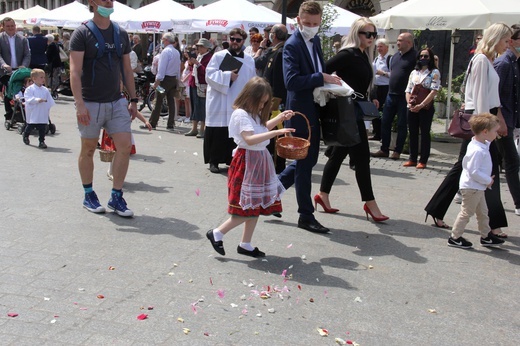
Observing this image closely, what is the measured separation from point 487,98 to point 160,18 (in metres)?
13.2

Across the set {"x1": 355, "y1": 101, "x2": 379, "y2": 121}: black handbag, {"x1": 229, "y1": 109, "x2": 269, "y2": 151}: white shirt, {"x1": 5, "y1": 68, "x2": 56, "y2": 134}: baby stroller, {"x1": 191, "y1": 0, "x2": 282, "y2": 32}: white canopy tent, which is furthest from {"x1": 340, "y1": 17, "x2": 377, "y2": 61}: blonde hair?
{"x1": 191, "y1": 0, "x2": 282, "y2": 32}: white canopy tent

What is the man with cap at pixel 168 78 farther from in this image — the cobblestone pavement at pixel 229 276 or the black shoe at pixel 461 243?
the black shoe at pixel 461 243

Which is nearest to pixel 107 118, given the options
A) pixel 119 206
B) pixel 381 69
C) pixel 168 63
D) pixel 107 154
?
pixel 119 206

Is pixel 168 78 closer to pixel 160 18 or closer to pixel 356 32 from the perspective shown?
pixel 160 18

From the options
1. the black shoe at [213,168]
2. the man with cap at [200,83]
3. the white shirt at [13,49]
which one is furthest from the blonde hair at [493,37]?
the white shirt at [13,49]

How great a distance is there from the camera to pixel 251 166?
17.1 feet

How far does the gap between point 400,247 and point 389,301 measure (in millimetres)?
1393

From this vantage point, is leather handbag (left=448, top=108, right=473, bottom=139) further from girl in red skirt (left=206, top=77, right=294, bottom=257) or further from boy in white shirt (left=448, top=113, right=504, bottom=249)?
girl in red skirt (left=206, top=77, right=294, bottom=257)

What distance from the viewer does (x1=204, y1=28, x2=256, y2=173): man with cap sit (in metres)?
8.98

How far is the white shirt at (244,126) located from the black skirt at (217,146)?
3.78 m

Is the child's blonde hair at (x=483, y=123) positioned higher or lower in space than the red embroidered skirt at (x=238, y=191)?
higher

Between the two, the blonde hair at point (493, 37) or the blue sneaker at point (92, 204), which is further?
the blue sneaker at point (92, 204)

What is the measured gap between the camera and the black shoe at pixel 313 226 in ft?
20.5

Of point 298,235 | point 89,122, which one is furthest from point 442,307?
point 89,122
